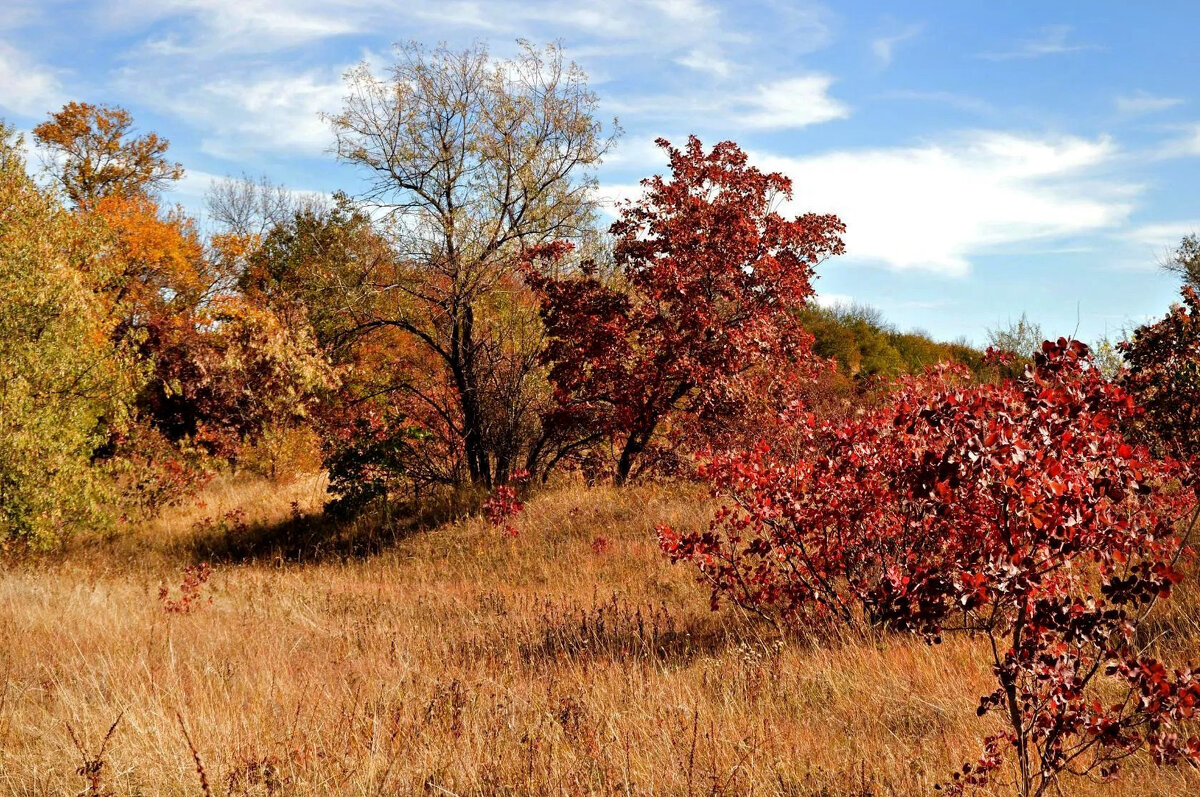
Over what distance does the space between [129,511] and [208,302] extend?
15.6 m

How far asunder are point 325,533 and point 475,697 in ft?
34.6

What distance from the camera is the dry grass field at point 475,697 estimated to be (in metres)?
3.82

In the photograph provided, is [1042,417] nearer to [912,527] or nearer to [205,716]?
[912,527]

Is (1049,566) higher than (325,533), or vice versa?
(1049,566)

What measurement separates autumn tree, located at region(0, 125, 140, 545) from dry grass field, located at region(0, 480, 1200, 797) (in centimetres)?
302

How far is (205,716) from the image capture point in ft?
15.5

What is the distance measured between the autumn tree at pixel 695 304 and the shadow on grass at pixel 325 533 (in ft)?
11.7

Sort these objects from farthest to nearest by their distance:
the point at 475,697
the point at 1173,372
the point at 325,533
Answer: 1. the point at 325,533
2. the point at 1173,372
3. the point at 475,697

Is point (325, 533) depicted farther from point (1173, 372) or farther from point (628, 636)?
point (1173, 372)

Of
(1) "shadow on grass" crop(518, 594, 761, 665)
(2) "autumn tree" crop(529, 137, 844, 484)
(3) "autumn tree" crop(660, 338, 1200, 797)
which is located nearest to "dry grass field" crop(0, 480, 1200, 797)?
(1) "shadow on grass" crop(518, 594, 761, 665)

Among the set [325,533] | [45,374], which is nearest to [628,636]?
[325,533]

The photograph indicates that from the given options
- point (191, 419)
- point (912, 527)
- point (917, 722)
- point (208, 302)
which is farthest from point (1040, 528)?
point (208, 302)

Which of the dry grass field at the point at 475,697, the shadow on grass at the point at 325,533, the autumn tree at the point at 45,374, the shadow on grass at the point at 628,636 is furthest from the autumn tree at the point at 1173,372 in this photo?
the autumn tree at the point at 45,374

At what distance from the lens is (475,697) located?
5.06 meters
